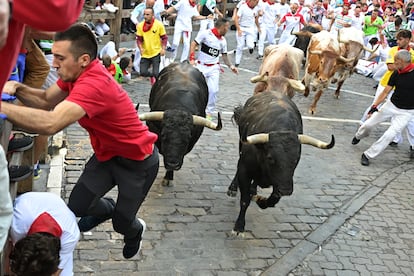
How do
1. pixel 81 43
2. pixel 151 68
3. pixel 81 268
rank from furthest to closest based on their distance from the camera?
pixel 151 68, pixel 81 268, pixel 81 43

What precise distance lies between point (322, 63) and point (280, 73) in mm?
3112

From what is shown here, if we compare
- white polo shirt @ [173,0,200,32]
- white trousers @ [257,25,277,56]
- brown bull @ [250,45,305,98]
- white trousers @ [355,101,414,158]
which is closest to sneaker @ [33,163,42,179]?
brown bull @ [250,45,305,98]

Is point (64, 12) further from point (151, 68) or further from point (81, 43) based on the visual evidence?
point (151, 68)

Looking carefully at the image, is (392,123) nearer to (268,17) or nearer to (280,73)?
(280,73)

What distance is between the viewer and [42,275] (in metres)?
3.07

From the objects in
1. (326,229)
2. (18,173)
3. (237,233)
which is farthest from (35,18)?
(326,229)

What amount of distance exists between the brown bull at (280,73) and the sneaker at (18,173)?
18.8 feet

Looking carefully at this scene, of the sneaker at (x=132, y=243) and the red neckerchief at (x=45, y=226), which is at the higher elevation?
the red neckerchief at (x=45, y=226)

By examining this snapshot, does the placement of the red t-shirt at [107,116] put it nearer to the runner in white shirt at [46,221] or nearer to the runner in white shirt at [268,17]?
the runner in white shirt at [46,221]

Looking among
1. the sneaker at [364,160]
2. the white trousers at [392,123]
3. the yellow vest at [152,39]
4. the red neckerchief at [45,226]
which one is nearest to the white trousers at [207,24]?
the yellow vest at [152,39]

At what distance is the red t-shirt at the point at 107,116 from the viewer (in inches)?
140

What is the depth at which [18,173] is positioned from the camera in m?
4.11

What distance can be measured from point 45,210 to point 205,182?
180 inches

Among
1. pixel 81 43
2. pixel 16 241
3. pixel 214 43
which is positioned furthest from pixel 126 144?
pixel 214 43
